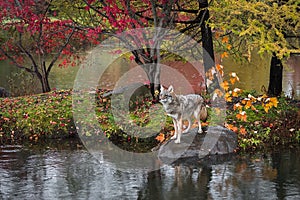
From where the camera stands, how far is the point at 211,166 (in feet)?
34.3

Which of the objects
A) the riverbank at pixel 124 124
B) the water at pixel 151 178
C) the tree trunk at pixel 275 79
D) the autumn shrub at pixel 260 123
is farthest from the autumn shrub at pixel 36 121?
the tree trunk at pixel 275 79

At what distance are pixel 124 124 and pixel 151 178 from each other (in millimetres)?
3691

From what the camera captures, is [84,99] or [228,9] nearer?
[228,9]

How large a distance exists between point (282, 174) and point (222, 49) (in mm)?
7551

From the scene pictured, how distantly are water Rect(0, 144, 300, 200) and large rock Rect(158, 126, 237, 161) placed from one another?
24 centimetres

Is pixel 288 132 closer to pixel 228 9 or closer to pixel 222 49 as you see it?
pixel 228 9

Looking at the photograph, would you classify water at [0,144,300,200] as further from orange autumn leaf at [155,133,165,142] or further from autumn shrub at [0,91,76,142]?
orange autumn leaf at [155,133,165,142]

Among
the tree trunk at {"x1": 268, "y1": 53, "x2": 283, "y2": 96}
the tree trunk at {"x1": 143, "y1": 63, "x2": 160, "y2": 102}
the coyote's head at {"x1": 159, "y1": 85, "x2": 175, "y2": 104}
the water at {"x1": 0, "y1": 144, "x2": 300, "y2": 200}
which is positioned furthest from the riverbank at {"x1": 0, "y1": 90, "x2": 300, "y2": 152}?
the coyote's head at {"x1": 159, "y1": 85, "x2": 175, "y2": 104}

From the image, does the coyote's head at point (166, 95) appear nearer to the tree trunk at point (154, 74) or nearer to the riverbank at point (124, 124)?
→ the riverbank at point (124, 124)

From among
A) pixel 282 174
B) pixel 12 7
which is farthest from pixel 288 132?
pixel 12 7

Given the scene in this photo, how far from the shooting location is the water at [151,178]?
880 centimetres

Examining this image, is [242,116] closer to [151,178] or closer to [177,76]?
[151,178]

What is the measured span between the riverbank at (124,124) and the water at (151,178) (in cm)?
81

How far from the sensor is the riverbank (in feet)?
39.7
